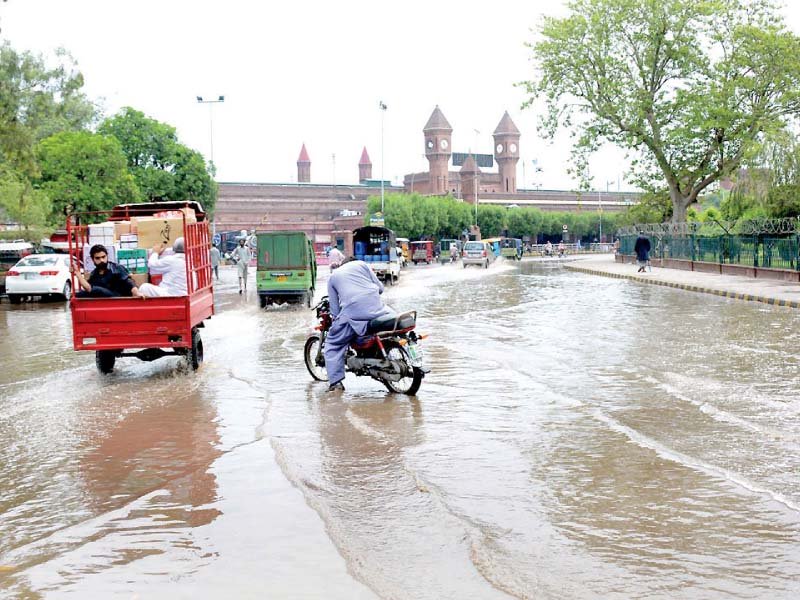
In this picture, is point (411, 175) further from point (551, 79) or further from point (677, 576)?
point (677, 576)

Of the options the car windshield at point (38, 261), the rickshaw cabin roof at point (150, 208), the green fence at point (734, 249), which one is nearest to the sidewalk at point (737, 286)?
the green fence at point (734, 249)

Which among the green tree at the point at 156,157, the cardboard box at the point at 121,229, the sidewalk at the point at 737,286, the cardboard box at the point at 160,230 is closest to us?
the cardboard box at the point at 160,230

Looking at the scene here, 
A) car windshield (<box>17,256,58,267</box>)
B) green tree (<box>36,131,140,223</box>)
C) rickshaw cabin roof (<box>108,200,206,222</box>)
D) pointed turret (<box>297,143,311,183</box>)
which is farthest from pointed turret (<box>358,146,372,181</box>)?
rickshaw cabin roof (<box>108,200,206,222</box>)

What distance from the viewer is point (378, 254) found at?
3994 centimetres

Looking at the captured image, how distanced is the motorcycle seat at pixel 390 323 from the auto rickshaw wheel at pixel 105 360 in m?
3.92

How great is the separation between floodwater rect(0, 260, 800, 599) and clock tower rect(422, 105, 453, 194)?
375ft

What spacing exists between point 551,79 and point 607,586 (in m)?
45.4

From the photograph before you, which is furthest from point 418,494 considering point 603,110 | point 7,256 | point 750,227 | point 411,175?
point 411,175

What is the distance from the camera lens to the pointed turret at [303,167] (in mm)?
152500

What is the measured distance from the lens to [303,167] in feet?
506

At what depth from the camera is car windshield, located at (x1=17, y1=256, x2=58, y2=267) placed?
27.8 meters

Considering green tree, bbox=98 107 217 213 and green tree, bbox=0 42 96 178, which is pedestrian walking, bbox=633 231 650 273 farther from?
green tree, bbox=98 107 217 213

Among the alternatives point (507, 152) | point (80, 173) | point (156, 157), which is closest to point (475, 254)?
point (80, 173)

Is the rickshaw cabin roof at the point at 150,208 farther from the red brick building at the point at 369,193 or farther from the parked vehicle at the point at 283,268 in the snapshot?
the red brick building at the point at 369,193
